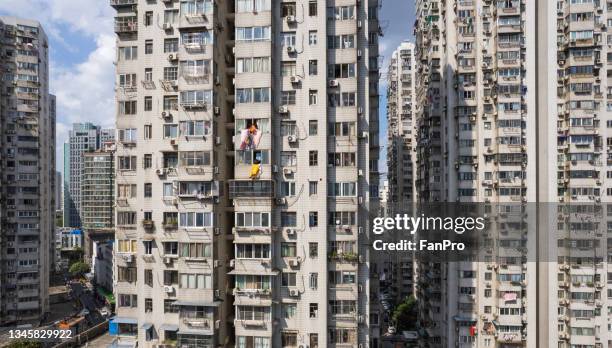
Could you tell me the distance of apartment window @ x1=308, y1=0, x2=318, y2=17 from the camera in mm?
10594

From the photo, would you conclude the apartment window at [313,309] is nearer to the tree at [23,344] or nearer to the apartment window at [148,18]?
the apartment window at [148,18]

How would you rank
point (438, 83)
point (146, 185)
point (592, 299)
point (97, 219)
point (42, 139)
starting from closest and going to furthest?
point (146, 185), point (592, 299), point (438, 83), point (42, 139), point (97, 219)

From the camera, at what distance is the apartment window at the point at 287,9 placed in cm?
1077

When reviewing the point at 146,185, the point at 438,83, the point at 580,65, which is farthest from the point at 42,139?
the point at 580,65

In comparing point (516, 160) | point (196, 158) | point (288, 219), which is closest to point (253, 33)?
point (196, 158)

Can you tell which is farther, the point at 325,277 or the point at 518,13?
the point at 518,13

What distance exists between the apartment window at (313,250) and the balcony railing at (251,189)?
1710 mm

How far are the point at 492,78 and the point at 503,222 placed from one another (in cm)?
603

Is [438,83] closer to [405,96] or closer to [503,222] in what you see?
[503,222]

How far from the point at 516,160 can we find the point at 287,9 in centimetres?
1131

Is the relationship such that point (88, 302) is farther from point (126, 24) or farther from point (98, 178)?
point (126, 24)

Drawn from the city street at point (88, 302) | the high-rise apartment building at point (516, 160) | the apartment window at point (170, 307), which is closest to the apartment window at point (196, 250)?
the apartment window at point (170, 307)

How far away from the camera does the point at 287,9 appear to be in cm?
1080

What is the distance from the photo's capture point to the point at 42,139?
82.3 feet
